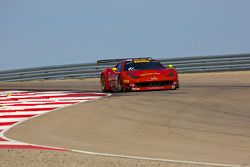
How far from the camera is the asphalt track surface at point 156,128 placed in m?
8.16

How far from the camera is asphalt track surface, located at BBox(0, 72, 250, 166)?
321 inches

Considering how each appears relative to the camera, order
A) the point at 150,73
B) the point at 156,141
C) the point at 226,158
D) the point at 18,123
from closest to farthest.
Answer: the point at 226,158, the point at 156,141, the point at 18,123, the point at 150,73

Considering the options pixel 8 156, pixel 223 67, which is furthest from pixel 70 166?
pixel 223 67

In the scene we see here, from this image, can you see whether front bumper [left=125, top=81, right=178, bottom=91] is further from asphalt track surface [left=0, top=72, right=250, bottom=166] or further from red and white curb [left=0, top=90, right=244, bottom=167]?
asphalt track surface [left=0, top=72, right=250, bottom=166]

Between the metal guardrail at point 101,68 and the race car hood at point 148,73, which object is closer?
the race car hood at point 148,73

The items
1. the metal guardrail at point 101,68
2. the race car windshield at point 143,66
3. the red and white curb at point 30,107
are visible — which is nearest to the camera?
the red and white curb at point 30,107

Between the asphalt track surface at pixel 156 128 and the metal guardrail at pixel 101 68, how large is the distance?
47.1 feet

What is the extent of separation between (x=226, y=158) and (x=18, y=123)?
4.93 metres

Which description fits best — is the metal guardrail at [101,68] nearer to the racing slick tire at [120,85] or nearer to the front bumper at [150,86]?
the racing slick tire at [120,85]

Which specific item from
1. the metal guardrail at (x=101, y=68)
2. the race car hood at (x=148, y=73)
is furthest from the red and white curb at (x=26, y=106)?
the metal guardrail at (x=101, y=68)

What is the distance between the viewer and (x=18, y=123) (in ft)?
37.7

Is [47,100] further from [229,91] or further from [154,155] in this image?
[154,155]

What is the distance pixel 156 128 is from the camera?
34.6 feet

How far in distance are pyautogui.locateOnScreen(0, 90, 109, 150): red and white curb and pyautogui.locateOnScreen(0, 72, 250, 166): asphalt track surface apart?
30 cm
